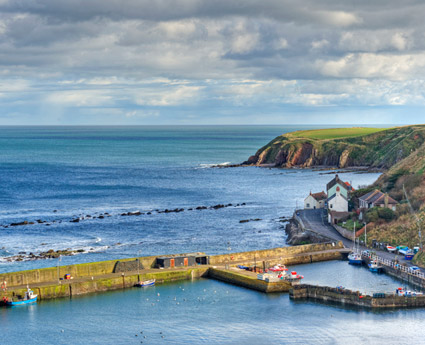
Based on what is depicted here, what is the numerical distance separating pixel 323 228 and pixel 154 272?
35421 millimetres

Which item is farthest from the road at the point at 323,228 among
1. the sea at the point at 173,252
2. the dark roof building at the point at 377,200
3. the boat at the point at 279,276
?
the boat at the point at 279,276

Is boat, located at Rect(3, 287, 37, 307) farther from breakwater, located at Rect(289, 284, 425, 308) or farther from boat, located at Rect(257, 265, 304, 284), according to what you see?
breakwater, located at Rect(289, 284, 425, 308)

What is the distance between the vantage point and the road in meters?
83.4

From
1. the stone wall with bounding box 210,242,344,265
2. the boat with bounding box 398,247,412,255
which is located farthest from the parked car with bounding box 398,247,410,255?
the stone wall with bounding box 210,242,344,265

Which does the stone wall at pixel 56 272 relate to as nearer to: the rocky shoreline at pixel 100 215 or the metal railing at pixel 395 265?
→ the metal railing at pixel 395 265

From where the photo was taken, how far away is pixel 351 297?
65938 mm

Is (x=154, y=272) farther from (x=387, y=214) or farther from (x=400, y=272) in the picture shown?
(x=387, y=214)

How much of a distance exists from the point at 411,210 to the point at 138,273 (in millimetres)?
43156

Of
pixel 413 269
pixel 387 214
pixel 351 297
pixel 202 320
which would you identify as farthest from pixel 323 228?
pixel 202 320

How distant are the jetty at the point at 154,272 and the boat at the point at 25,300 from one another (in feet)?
1.74

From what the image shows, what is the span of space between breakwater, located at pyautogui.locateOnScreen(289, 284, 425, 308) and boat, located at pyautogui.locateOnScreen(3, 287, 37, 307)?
2719 cm

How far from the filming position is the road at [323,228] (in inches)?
3285

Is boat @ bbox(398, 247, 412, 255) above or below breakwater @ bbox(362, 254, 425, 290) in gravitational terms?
above

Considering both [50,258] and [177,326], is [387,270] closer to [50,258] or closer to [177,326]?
[177,326]
